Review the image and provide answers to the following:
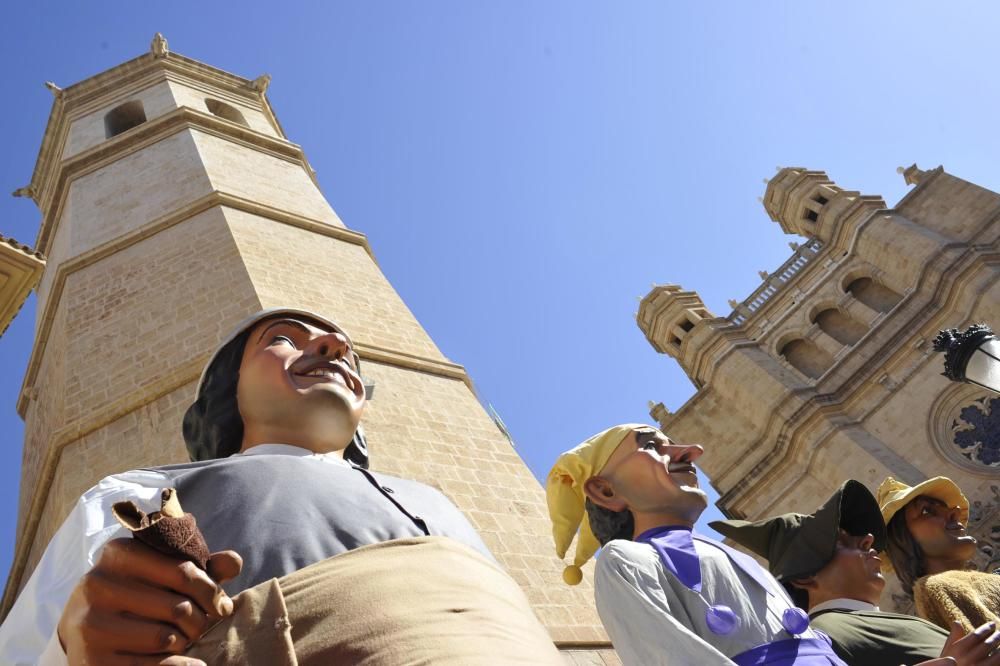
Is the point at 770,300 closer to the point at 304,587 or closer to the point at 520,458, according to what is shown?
the point at 520,458

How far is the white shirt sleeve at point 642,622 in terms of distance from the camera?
2.34 metres

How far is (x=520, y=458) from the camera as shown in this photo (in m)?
7.04

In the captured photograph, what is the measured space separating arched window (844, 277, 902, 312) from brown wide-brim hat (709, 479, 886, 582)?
1742 cm

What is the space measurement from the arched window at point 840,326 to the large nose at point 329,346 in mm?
19347

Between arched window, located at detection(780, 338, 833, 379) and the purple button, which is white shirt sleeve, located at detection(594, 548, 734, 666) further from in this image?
arched window, located at detection(780, 338, 833, 379)

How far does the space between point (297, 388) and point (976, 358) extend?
4.66 m

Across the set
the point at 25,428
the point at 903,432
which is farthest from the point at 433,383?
the point at 903,432

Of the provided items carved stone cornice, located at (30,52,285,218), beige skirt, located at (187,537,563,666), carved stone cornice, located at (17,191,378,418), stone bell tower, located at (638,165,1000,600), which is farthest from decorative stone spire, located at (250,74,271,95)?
beige skirt, located at (187,537,563,666)

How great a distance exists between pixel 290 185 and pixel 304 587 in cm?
1012

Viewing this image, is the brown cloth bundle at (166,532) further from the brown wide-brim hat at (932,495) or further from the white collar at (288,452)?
the brown wide-brim hat at (932,495)

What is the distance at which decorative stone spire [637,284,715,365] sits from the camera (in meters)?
22.8

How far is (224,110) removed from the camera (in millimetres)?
14406

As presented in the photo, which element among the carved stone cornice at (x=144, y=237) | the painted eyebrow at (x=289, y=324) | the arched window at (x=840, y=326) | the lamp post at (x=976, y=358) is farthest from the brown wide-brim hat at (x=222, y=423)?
the arched window at (x=840, y=326)

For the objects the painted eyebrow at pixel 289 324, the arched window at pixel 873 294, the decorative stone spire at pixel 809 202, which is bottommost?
the painted eyebrow at pixel 289 324
